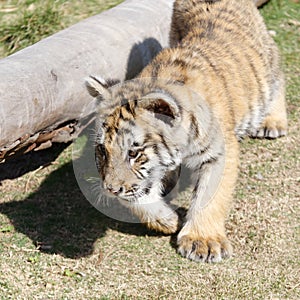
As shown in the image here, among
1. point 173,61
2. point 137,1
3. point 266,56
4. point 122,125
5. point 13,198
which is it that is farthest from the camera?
point 137,1

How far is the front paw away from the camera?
4.55 meters

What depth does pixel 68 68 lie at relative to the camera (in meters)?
5.29

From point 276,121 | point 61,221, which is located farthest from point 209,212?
point 276,121

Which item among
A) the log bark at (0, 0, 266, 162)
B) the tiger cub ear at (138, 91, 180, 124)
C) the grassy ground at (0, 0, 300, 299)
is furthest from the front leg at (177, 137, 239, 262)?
the log bark at (0, 0, 266, 162)

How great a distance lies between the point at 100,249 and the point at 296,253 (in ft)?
4.38

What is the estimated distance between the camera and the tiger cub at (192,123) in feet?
13.8

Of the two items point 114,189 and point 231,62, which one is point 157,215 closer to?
point 114,189

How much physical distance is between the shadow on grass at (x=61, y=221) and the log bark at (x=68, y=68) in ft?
1.31

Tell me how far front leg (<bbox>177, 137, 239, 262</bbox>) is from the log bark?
1.23 m

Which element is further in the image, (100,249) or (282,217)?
(282,217)

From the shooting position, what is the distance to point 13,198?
529cm

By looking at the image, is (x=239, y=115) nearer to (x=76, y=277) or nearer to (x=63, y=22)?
(x=76, y=277)

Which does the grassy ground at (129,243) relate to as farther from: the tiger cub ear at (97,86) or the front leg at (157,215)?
the tiger cub ear at (97,86)

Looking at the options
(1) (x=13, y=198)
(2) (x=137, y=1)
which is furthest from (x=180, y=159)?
(2) (x=137, y=1)
